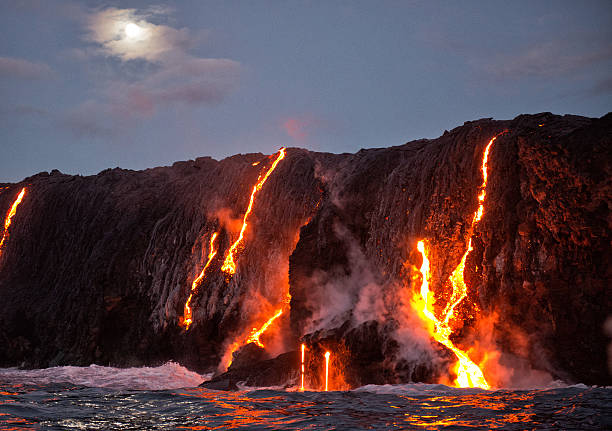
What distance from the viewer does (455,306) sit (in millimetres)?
11602

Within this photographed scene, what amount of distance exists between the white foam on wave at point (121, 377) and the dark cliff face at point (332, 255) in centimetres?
77

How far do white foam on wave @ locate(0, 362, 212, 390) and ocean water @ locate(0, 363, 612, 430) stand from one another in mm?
4886

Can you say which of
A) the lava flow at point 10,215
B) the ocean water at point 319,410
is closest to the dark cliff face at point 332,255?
the lava flow at point 10,215

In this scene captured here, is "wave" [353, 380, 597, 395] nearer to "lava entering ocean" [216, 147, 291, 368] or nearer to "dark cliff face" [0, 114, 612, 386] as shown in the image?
"dark cliff face" [0, 114, 612, 386]

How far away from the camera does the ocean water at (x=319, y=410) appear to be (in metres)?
6.25

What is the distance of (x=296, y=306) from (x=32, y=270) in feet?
47.5

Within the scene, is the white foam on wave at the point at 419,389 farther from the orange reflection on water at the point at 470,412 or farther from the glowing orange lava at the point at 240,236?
the glowing orange lava at the point at 240,236

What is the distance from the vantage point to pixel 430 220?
506 inches

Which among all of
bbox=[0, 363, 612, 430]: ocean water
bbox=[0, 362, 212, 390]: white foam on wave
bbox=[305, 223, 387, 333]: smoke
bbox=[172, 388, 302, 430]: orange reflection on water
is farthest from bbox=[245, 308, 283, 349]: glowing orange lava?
bbox=[172, 388, 302, 430]: orange reflection on water

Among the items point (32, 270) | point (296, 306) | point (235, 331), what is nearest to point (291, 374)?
point (296, 306)

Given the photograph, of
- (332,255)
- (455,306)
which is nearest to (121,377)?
(332,255)

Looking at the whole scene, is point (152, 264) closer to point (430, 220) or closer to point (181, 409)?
point (430, 220)

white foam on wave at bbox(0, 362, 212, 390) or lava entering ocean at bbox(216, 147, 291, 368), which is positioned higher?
lava entering ocean at bbox(216, 147, 291, 368)

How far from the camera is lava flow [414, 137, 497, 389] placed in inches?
419
